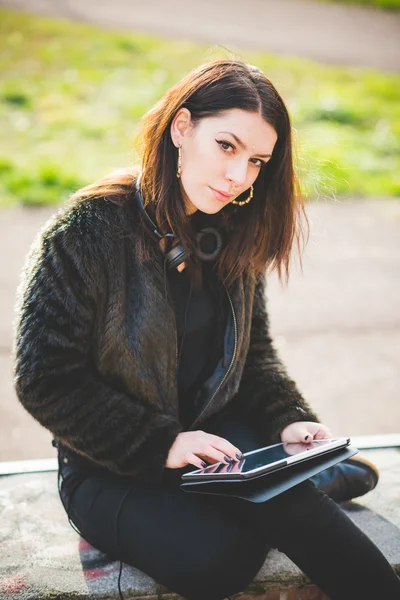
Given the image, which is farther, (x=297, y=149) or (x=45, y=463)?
(x=45, y=463)

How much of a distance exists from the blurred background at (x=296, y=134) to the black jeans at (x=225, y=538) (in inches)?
42.9

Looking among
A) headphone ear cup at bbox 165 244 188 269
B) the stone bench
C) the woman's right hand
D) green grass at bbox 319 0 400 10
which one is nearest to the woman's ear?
headphone ear cup at bbox 165 244 188 269

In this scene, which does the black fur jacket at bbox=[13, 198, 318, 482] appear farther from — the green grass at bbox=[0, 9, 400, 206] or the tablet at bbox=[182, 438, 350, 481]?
the green grass at bbox=[0, 9, 400, 206]

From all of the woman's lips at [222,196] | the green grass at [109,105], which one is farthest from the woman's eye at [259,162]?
the green grass at [109,105]

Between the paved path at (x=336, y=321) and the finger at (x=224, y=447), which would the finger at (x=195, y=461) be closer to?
the finger at (x=224, y=447)

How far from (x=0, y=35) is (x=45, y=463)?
7.96 meters

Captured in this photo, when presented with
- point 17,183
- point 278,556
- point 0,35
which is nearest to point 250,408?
point 278,556

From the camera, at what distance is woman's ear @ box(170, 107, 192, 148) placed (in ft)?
7.02

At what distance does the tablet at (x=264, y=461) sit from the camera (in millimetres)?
1867

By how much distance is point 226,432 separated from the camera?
2.38 m

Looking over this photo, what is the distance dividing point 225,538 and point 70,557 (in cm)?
58

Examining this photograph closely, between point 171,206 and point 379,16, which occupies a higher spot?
point 379,16

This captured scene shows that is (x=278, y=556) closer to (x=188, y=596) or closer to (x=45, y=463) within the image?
(x=188, y=596)

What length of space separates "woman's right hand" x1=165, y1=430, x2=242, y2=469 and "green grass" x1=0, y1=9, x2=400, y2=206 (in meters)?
4.70
